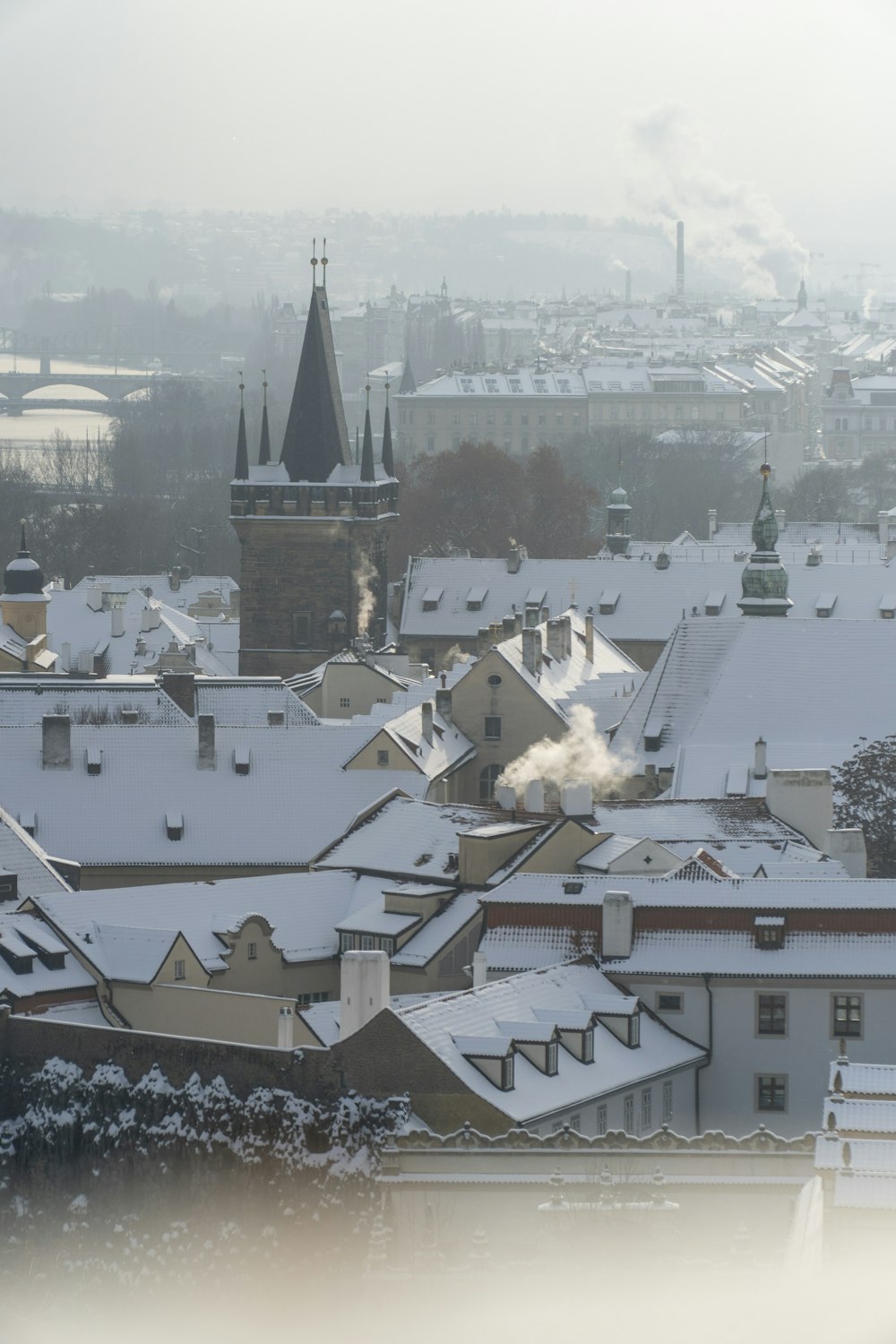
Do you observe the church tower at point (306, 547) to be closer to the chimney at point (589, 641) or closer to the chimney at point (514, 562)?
the chimney at point (589, 641)

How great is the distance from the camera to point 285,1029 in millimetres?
48188

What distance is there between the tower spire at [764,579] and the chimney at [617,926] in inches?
968

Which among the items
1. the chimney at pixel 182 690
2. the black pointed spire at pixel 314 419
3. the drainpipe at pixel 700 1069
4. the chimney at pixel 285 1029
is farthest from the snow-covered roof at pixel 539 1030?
the black pointed spire at pixel 314 419

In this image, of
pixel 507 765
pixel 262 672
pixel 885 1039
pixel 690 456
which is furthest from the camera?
pixel 690 456

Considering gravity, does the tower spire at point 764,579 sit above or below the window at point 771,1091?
above

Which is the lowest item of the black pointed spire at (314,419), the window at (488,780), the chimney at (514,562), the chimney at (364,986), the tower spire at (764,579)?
the window at (488,780)

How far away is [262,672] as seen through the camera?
89188 mm

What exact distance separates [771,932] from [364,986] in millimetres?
6776

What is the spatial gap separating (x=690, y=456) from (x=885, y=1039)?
392 feet

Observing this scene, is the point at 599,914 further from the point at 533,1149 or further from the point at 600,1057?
the point at 533,1149

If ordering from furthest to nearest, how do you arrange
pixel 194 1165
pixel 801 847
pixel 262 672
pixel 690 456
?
pixel 690 456
pixel 262 672
pixel 801 847
pixel 194 1165

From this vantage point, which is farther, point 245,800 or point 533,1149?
point 245,800

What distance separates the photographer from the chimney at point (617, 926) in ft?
165

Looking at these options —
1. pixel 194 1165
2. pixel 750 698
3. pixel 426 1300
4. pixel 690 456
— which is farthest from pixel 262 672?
pixel 690 456
